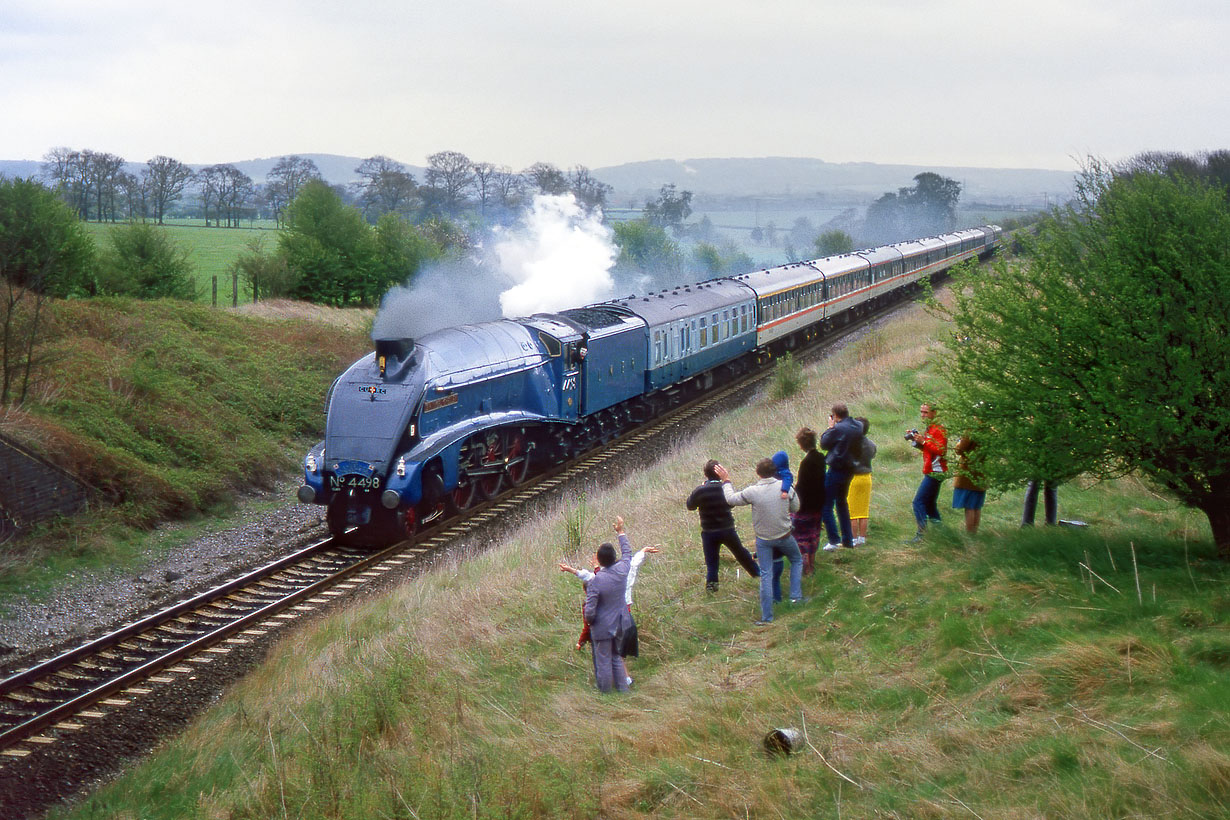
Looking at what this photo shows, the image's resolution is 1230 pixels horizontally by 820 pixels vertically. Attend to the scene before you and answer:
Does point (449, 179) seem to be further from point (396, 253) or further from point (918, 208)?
point (918, 208)

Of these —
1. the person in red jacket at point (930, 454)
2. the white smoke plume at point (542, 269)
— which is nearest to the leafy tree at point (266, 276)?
the white smoke plume at point (542, 269)

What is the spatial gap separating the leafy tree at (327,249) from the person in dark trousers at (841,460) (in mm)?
35591

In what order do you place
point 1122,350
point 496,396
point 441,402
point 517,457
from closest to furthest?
point 1122,350, point 441,402, point 496,396, point 517,457

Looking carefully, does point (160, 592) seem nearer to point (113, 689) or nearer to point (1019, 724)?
point (113, 689)

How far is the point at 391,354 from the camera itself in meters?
16.1

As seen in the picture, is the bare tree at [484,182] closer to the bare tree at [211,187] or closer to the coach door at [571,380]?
the bare tree at [211,187]

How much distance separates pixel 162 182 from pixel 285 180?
2135 cm

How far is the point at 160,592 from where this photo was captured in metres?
14.5

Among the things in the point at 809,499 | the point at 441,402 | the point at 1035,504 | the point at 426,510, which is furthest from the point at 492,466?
the point at 1035,504

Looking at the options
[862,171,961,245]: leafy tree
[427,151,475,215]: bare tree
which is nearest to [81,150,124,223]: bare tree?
[427,151,475,215]: bare tree

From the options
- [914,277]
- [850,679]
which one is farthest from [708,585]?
[914,277]

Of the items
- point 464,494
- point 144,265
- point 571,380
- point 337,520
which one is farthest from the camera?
point 144,265

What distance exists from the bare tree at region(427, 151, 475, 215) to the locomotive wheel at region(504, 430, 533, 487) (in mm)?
66311

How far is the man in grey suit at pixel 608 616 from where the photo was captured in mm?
8797
